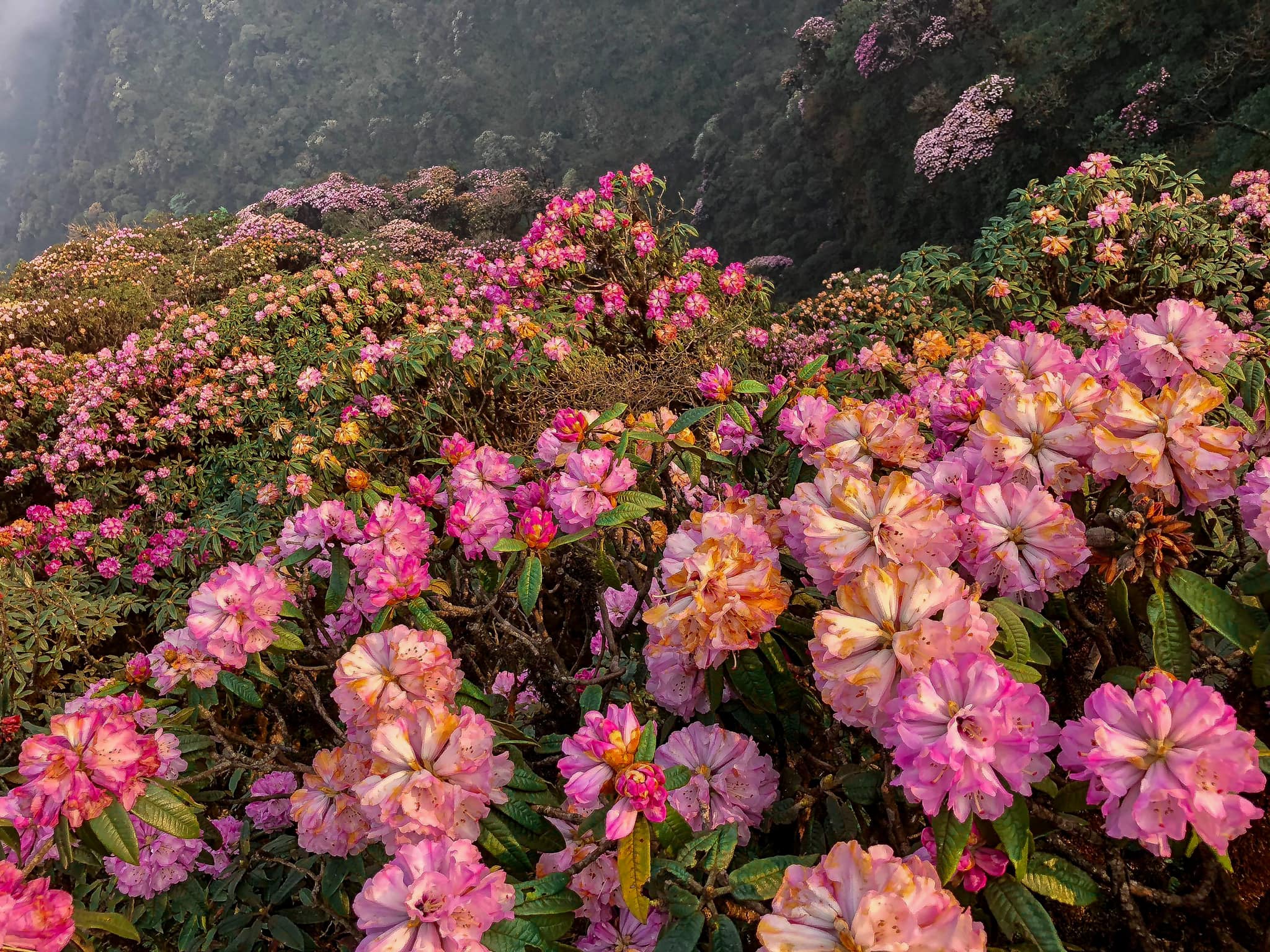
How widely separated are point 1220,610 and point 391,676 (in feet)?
3.56

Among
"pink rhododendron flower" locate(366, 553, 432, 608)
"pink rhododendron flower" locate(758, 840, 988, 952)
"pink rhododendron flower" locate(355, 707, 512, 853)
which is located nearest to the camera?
"pink rhododendron flower" locate(758, 840, 988, 952)

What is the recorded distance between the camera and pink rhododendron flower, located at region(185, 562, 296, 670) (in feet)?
4.09

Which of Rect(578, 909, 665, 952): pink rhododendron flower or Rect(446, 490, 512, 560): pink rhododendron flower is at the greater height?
Rect(446, 490, 512, 560): pink rhododendron flower

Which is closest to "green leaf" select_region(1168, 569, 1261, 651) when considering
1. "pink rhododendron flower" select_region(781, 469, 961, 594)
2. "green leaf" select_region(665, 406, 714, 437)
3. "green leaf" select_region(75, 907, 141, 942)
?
"pink rhododendron flower" select_region(781, 469, 961, 594)

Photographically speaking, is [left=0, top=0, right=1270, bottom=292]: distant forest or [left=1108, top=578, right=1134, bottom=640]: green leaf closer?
[left=1108, top=578, right=1134, bottom=640]: green leaf

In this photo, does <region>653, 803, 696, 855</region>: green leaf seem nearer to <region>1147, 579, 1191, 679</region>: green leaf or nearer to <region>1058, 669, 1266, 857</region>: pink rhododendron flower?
<region>1058, 669, 1266, 857</region>: pink rhododendron flower

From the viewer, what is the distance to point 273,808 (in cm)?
159

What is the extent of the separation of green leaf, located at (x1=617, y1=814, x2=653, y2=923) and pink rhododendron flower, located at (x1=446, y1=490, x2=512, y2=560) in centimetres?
63

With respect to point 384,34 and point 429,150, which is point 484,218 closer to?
point 429,150

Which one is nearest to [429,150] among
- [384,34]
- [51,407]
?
[384,34]

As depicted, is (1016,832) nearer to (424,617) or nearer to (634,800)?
(634,800)

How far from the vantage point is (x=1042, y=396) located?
1000 millimetres

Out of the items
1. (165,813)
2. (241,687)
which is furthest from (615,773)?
(241,687)

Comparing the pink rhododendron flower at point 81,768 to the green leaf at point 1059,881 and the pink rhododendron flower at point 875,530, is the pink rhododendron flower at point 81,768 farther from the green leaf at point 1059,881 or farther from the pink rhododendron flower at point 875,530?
the green leaf at point 1059,881
